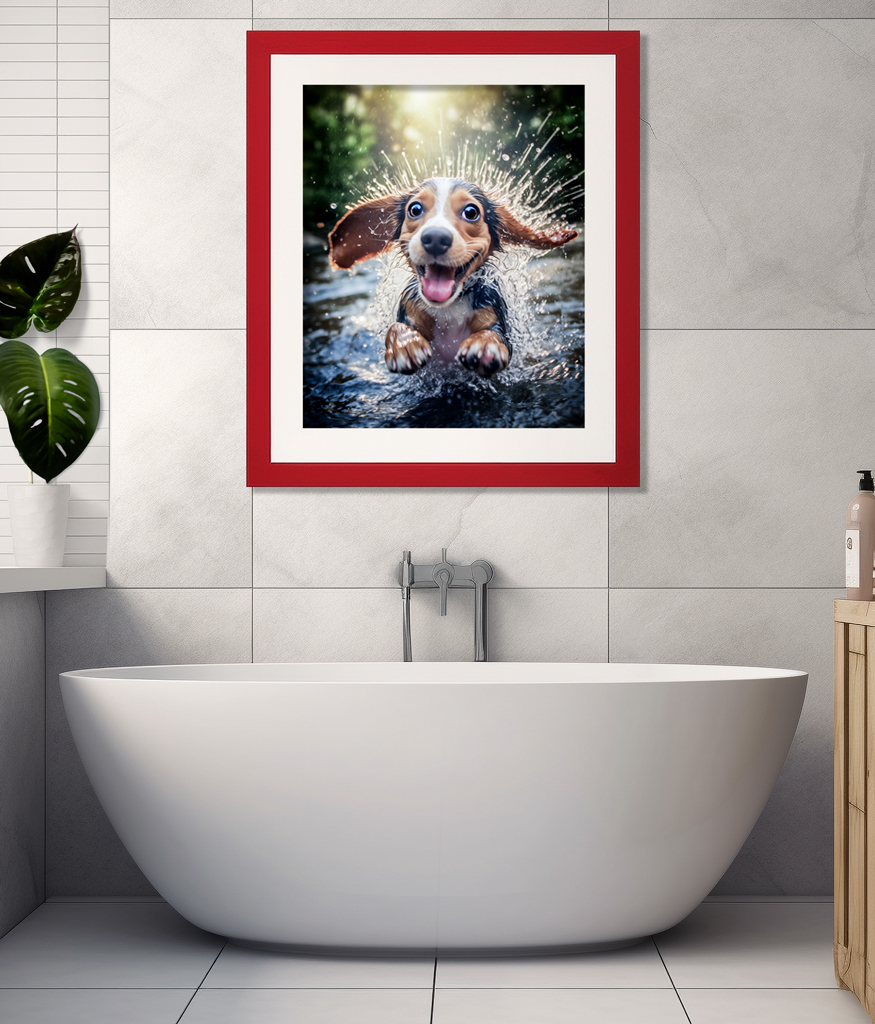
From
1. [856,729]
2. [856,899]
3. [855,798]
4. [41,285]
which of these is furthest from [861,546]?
[41,285]

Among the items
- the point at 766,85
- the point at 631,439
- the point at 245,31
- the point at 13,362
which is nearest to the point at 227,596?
the point at 13,362

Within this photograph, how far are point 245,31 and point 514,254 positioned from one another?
857 millimetres

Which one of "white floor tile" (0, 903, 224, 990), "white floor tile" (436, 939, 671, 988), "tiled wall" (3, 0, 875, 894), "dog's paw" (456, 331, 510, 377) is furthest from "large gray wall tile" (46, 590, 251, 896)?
"white floor tile" (436, 939, 671, 988)

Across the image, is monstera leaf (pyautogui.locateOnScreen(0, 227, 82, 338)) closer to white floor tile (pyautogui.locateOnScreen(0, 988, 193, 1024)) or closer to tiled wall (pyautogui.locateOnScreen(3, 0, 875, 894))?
tiled wall (pyautogui.locateOnScreen(3, 0, 875, 894))

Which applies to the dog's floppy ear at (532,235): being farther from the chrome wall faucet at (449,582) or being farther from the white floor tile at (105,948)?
the white floor tile at (105,948)

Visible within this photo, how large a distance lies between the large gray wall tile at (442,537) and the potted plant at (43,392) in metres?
0.49

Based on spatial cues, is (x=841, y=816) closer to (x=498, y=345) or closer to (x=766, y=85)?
(x=498, y=345)

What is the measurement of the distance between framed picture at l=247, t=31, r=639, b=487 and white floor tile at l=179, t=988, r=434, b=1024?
1.14m

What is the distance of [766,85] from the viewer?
2480 millimetres

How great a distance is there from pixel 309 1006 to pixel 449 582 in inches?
38.6

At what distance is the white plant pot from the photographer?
2408mm

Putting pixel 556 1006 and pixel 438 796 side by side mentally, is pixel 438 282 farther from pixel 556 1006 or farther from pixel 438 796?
pixel 556 1006

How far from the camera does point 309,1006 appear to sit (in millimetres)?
1715

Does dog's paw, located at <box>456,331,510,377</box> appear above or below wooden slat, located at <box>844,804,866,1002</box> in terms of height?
above
